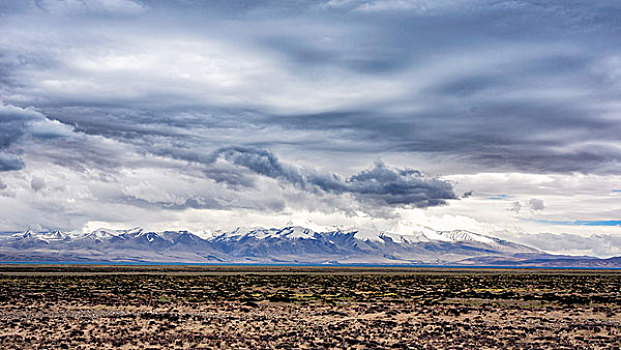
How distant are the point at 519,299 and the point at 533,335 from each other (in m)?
25.7

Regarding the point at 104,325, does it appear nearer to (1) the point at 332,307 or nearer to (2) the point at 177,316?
(2) the point at 177,316

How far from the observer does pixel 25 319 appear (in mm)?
39625

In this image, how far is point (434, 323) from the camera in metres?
38.8

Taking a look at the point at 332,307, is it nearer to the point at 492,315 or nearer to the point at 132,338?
the point at 492,315

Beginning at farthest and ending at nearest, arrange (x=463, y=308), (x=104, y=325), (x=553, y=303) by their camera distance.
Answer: (x=553, y=303) < (x=463, y=308) < (x=104, y=325)

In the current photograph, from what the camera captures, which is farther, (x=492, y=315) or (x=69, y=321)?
(x=492, y=315)

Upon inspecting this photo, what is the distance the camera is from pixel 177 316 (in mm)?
41844

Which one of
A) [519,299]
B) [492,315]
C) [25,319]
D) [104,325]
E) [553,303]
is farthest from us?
[519,299]

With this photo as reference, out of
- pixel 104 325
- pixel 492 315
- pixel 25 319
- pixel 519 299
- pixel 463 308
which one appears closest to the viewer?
pixel 104 325

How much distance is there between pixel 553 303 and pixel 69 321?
133 feet

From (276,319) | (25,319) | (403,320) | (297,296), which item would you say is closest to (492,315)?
(403,320)

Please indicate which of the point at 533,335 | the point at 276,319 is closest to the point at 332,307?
the point at 276,319

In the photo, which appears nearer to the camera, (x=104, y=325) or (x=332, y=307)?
(x=104, y=325)

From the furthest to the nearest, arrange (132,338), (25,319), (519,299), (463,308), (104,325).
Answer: (519,299) < (463,308) < (25,319) < (104,325) < (132,338)
